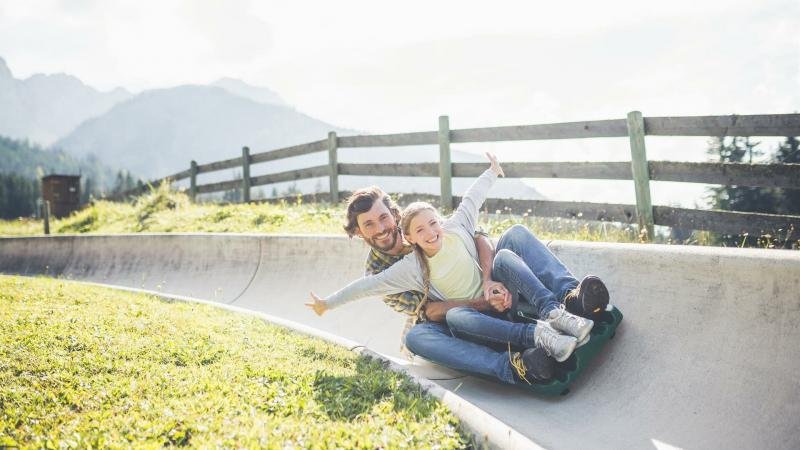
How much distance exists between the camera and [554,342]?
3.12 meters

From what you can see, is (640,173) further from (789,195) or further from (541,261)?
(789,195)

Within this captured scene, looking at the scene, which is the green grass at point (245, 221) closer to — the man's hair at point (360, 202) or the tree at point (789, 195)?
the man's hair at point (360, 202)

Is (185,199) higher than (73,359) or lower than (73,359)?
higher

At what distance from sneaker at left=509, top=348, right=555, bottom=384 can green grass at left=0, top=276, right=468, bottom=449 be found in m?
0.61

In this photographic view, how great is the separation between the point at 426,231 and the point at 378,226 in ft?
1.61

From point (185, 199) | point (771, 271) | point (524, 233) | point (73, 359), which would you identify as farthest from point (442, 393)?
point (185, 199)

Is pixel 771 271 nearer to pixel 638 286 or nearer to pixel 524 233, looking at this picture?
pixel 638 286

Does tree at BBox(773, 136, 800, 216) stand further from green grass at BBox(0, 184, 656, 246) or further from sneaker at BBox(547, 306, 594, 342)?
sneaker at BBox(547, 306, 594, 342)

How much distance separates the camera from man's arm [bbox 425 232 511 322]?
3559 mm

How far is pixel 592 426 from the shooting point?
310cm

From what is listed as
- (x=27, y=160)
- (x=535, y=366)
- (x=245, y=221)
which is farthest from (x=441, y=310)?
(x=27, y=160)

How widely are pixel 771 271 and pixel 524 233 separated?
56.8 inches

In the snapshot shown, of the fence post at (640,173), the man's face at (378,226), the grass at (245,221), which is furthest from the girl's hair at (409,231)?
the fence post at (640,173)

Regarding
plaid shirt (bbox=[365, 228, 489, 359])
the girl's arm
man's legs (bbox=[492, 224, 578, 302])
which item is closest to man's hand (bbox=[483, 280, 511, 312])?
man's legs (bbox=[492, 224, 578, 302])
